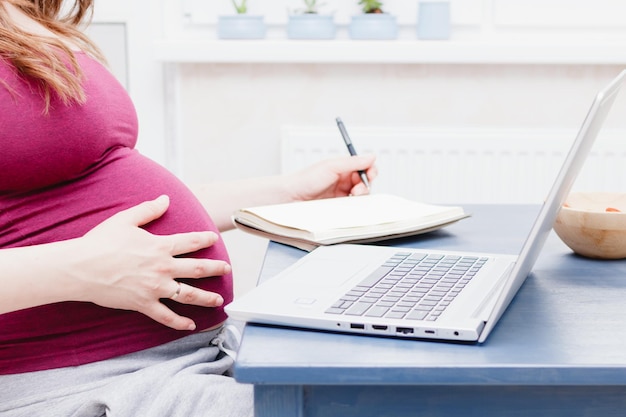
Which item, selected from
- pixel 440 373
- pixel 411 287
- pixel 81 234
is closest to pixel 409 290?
pixel 411 287

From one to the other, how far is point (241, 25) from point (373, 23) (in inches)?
13.4

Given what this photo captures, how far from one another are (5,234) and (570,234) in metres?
0.64

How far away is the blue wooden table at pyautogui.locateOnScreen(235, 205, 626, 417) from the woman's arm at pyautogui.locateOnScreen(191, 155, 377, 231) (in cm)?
58

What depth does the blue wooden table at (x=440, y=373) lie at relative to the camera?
1.81ft

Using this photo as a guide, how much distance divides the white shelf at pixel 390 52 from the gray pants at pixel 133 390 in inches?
48.0

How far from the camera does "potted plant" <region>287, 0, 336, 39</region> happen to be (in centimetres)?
198

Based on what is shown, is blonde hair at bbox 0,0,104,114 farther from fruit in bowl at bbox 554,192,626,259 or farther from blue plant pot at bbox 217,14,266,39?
blue plant pot at bbox 217,14,266,39

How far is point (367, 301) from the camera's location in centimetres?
66

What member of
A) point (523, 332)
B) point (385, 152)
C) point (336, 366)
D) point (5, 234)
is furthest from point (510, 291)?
point (385, 152)

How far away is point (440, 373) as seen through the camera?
0.55m

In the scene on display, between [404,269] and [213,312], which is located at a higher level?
[404,269]

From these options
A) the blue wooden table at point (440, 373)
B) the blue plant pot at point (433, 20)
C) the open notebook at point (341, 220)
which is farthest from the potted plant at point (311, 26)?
the blue wooden table at point (440, 373)

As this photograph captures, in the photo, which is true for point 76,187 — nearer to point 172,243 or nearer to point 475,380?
point 172,243

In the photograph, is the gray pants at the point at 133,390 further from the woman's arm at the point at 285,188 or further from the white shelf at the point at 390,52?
the white shelf at the point at 390,52
